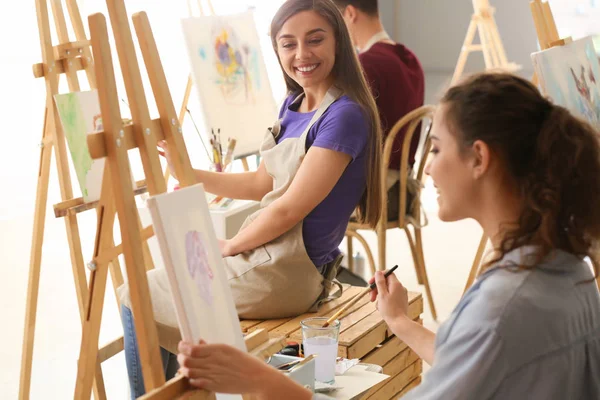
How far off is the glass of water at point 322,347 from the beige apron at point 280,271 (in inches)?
15.4

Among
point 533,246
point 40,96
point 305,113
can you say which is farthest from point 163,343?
point 40,96

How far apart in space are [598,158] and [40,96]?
14.6 feet

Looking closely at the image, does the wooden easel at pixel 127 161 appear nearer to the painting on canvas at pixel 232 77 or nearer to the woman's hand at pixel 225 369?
the woman's hand at pixel 225 369

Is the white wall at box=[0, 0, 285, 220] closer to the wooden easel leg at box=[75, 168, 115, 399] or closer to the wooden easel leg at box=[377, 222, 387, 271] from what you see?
the wooden easel leg at box=[377, 222, 387, 271]

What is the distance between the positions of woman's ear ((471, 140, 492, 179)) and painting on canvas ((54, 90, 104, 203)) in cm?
120

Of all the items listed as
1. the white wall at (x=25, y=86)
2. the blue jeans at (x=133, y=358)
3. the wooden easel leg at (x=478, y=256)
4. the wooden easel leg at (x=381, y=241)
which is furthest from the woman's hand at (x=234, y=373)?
the white wall at (x=25, y=86)

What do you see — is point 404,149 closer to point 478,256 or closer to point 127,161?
point 478,256

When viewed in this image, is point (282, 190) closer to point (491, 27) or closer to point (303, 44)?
point (303, 44)

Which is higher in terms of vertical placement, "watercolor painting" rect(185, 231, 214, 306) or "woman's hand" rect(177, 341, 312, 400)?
"watercolor painting" rect(185, 231, 214, 306)

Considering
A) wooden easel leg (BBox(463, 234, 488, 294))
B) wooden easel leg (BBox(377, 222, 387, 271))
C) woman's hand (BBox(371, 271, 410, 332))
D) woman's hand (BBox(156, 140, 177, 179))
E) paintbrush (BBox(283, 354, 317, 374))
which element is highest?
woman's hand (BBox(156, 140, 177, 179))

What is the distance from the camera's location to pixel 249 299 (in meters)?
2.23

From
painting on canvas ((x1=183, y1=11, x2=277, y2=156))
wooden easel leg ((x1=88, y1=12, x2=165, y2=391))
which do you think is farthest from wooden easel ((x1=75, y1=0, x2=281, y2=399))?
painting on canvas ((x1=183, y1=11, x2=277, y2=156))

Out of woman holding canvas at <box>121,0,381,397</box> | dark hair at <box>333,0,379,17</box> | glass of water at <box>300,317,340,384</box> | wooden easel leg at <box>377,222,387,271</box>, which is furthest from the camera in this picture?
dark hair at <box>333,0,379,17</box>

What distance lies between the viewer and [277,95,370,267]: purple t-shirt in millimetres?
2146
